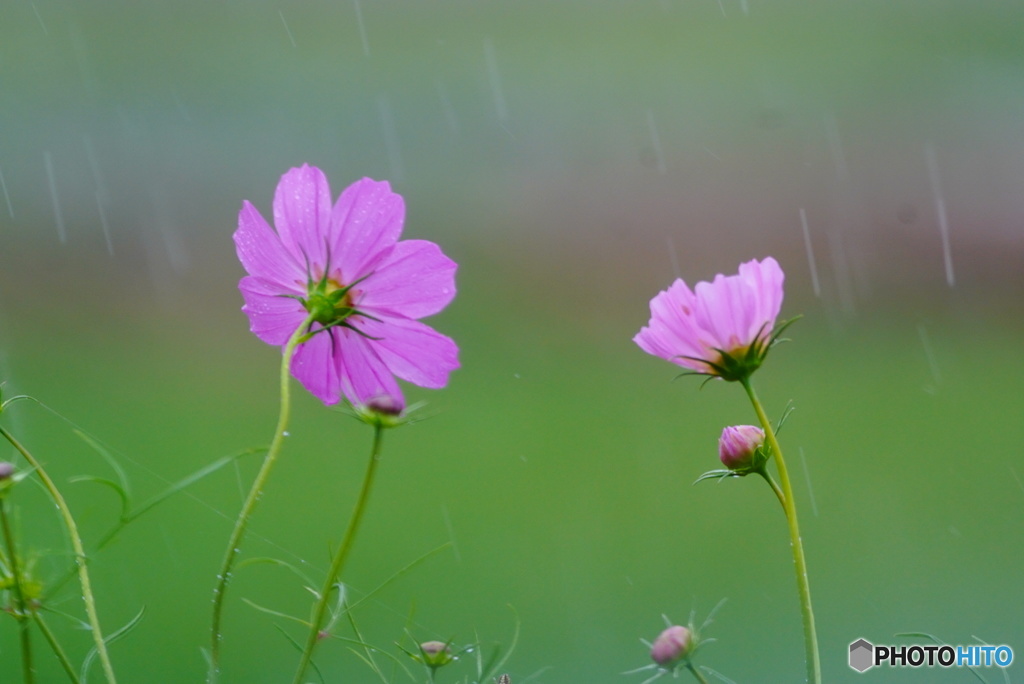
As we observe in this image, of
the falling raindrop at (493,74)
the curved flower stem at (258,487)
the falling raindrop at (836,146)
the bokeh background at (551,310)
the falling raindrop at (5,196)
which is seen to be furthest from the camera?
the falling raindrop at (493,74)

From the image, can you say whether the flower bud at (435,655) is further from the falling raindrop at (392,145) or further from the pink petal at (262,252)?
the falling raindrop at (392,145)

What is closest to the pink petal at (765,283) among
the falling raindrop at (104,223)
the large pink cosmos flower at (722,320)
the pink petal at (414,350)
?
the large pink cosmos flower at (722,320)

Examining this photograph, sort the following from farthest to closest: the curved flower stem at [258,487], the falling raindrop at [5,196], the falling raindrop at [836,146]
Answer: the falling raindrop at [836,146]
the falling raindrop at [5,196]
the curved flower stem at [258,487]

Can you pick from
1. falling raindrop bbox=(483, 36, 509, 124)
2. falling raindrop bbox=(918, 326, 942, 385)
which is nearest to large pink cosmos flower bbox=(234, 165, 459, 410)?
falling raindrop bbox=(918, 326, 942, 385)

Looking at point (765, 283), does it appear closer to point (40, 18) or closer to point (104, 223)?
point (104, 223)

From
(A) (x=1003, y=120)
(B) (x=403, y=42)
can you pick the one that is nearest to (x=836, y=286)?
(A) (x=1003, y=120)

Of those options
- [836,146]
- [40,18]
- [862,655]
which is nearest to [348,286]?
[862,655]
